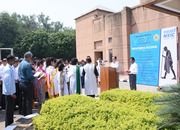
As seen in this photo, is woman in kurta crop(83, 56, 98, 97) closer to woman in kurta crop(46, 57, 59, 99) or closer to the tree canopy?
woman in kurta crop(46, 57, 59, 99)

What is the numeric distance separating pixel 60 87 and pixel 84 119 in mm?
3666

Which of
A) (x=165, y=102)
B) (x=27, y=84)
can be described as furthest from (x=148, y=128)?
(x=27, y=84)

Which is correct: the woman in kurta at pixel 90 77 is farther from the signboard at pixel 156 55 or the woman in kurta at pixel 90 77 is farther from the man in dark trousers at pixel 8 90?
the signboard at pixel 156 55

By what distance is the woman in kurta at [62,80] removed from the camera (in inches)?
233

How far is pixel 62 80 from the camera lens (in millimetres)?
5945

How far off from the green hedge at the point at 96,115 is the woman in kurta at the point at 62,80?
106 inches

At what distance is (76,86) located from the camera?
638cm

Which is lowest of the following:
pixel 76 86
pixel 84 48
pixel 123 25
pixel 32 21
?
pixel 76 86

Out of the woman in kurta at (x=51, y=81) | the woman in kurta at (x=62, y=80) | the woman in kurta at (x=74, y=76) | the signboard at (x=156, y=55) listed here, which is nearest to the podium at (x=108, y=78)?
the woman in kurta at (x=74, y=76)

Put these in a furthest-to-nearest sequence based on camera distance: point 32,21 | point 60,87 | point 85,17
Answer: point 32,21 → point 85,17 → point 60,87

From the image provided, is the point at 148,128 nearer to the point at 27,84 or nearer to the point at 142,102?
the point at 142,102

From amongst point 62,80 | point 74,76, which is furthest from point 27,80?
point 74,76

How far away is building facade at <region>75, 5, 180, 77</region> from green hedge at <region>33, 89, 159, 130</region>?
32.6 ft

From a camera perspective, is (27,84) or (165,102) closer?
(165,102)
